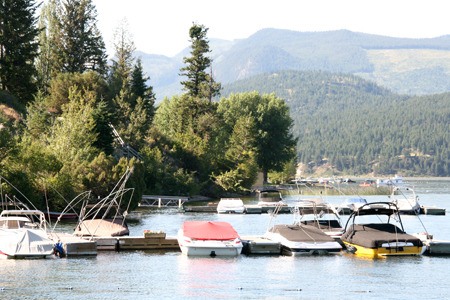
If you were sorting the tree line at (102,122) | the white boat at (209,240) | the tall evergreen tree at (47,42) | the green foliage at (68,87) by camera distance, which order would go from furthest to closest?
the tall evergreen tree at (47,42), the green foliage at (68,87), the tree line at (102,122), the white boat at (209,240)

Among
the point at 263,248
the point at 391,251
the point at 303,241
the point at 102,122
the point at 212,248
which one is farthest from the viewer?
the point at 102,122

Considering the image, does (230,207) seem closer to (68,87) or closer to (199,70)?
(68,87)

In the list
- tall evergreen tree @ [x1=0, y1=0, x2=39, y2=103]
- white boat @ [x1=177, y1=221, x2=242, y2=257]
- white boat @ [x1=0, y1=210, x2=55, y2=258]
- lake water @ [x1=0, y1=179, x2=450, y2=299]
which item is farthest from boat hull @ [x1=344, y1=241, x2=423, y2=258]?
tall evergreen tree @ [x1=0, y1=0, x2=39, y2=103]

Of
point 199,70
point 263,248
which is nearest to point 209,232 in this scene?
point 263,248

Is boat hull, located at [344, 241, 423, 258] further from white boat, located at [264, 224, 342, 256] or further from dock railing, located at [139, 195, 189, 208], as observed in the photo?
dock railing, located at [139, 195, 189, 208]

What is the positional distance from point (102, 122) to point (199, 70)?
6083 centimetres

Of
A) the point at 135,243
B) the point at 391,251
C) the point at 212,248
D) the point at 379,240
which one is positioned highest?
the point at 379,240

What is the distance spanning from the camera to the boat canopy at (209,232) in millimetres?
60619

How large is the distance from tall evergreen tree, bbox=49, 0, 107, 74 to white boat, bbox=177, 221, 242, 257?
7886cm

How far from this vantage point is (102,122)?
10994cm

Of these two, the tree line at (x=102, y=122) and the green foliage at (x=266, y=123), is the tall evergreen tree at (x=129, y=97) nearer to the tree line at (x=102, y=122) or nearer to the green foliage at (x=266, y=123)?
the tree line at (x=102, y=122)

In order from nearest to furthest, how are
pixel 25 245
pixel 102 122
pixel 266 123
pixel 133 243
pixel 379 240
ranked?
pixel 25 245, pixel 379 240, pixel 133 243, pixel 102 122, pixel 266 123

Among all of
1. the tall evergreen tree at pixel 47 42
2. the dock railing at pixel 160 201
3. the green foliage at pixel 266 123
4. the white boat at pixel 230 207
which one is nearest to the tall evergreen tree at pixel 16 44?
the tall evergreen tree at pixel 47 42

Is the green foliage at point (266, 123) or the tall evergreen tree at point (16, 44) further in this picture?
the green foliage at point (266, 123)
